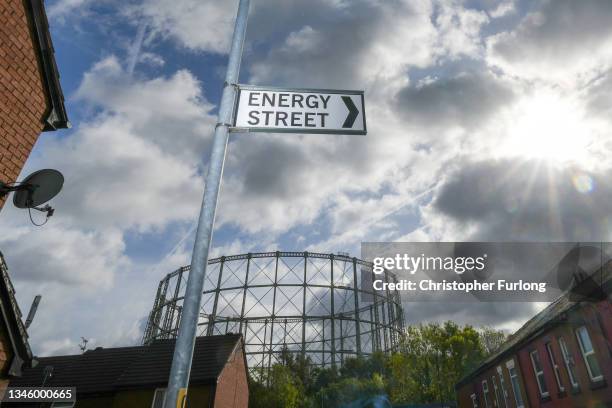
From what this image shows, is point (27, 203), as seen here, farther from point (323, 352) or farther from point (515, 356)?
point (323, 352)

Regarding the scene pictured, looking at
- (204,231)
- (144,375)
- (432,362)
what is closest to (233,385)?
(144,375)

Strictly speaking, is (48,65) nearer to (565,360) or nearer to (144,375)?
(144,375)

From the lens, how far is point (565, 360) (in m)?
12.4

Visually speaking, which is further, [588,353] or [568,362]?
[568,362]

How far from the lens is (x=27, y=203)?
5.00 m

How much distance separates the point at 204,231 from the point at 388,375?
3379 cm

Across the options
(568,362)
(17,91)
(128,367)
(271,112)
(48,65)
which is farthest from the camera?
(128,367)

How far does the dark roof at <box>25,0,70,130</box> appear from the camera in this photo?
5852 mm

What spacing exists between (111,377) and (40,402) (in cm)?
341

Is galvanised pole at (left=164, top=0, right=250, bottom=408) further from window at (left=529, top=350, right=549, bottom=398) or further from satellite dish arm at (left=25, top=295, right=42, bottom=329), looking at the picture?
window at (left=529, top=350, right=549, bottom=398)

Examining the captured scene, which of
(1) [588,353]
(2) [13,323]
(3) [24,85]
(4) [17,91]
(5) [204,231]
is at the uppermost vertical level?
(3) [24,85]

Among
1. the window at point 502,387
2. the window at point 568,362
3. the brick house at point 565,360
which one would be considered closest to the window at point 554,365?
the brick house at point 565,360

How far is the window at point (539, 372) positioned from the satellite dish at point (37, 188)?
53.1 ft

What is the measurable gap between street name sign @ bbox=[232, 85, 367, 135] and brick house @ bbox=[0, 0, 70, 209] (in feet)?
13.4
